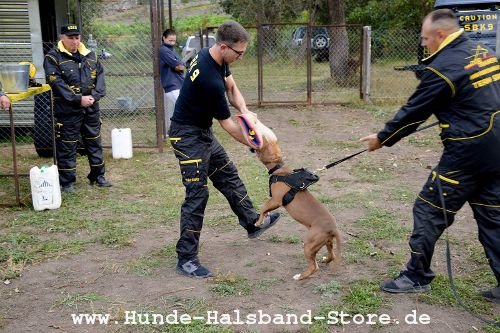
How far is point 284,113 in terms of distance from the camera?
42.7 ft

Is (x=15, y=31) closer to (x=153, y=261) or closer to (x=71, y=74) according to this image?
(x=71, y=74)

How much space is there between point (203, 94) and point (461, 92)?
1.89 m

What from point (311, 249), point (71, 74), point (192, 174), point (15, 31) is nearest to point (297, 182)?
point (311, 249)

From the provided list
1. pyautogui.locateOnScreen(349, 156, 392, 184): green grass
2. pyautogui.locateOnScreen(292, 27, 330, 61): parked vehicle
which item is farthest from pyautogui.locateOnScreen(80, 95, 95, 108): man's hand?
pyautogui.locateOnScreen(292, 27, 330, 61): parked vehicle

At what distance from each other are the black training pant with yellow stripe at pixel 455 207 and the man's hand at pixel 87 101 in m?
4.49

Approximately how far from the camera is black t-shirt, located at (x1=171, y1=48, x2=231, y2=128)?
423 cm

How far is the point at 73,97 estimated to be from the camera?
6809 mm

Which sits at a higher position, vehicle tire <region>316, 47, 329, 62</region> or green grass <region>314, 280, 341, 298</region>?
vehicle tire <region>316, 47, 329, 62</region>

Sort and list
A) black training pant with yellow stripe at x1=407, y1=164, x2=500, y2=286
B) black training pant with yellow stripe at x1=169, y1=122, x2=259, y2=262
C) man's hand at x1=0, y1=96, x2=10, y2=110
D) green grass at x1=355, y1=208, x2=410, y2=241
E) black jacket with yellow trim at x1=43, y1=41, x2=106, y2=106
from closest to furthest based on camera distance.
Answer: black training pant with yellow stripe at x1=407, y1=164, x2=500, y2=286
black training pant with yellow stripe at x1=169, y1=122, x2=259, y2=262
green grass at x1=355, y1=208, x2=410, y2=241
man's hand at x1=0, y1=96, x2=10, y2=110
black jacket with yellow trim at x1=43, y1=41, x2=106, y2=106

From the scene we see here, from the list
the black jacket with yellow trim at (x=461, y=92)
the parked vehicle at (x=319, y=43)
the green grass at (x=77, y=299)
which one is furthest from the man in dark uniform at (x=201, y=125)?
the parked vehicle at (x=319, y=43)

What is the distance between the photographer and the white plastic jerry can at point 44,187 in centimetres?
630

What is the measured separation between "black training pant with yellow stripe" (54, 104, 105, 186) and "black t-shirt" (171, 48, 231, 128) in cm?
293

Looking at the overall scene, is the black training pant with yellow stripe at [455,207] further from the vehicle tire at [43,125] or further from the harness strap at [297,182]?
the vehicle tire at [43,125]

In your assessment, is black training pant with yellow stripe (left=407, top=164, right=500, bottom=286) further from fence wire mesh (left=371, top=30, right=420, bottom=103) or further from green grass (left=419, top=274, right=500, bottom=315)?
fence wire mesh (left=371, top=30, right=420, bottom=103)
